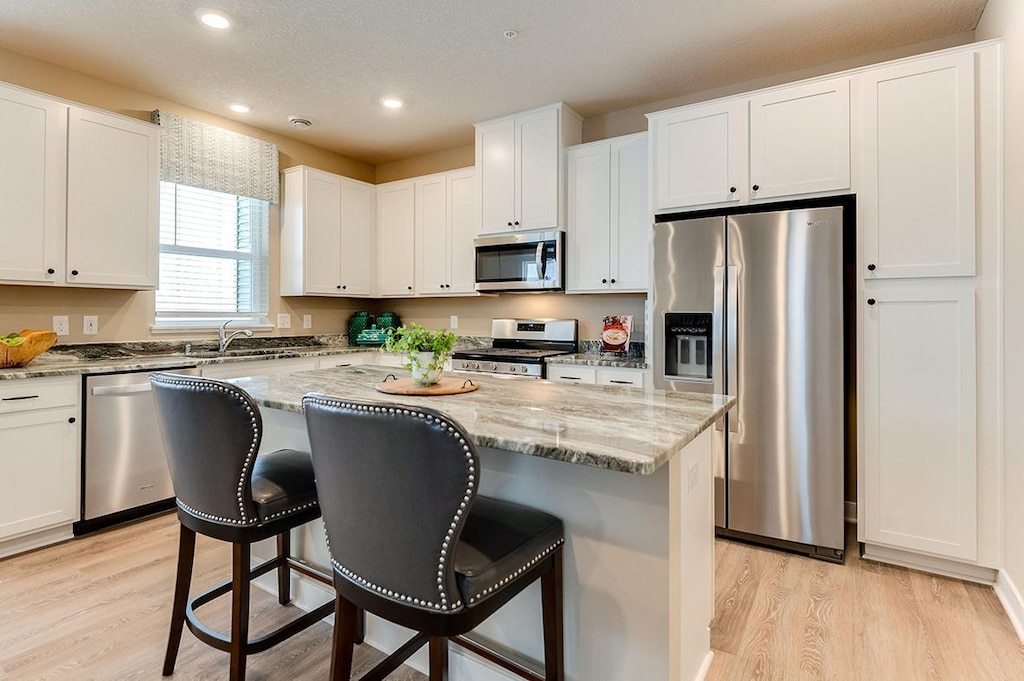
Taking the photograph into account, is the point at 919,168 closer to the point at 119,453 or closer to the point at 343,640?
the point at 343,640

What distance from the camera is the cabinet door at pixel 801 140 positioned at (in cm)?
261

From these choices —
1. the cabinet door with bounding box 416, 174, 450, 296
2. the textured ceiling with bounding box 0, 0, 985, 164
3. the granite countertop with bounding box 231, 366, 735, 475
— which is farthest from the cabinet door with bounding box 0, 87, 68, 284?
the cabinet door with bounding box 416, 174, 450, 296

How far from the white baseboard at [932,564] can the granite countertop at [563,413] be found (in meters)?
1.55

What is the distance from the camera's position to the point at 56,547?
276cm

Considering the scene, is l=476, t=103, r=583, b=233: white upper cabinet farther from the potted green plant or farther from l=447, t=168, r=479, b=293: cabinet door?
the potted green plant

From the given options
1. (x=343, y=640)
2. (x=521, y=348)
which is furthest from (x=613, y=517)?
(x=521, y=348)

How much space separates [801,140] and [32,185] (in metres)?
4.02

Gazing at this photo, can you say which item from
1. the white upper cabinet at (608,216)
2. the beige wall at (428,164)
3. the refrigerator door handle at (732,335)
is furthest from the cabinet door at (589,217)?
the beige wall at (428,164)

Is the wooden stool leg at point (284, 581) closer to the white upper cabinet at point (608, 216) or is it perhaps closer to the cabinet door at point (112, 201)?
the cabinet door at point (112, 201)

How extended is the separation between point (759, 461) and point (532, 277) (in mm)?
1930

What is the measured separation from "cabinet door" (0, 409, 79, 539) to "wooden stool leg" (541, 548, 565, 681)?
2.76 m

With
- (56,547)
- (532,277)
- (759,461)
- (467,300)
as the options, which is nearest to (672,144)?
(532,277)

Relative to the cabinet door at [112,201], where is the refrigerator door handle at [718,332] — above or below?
below

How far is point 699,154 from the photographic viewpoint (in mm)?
2975
